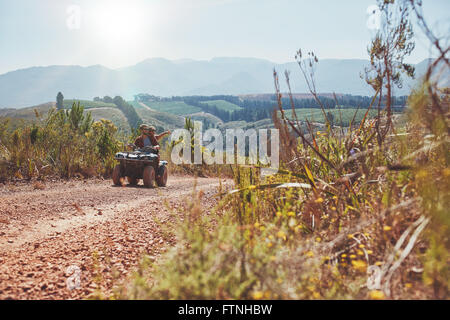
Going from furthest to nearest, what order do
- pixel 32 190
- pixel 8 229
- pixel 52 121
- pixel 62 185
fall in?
pixel 52 121 < pixel 62 185 < pixel 32 190 < pixel 8 229

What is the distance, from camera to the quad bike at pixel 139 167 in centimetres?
706

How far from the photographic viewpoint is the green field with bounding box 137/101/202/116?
454 ft

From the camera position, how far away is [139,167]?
7297 mm

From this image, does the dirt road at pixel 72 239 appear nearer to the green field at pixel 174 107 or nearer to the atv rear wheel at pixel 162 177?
the atv rear wheel at pixel 162 177

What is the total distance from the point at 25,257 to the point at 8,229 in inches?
39.2

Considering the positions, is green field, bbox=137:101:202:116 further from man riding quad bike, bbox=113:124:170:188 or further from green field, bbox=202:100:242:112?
man riding quad bike, bbox=113:124:170:188

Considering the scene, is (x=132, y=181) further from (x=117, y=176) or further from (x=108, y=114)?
(x=108, y=114)

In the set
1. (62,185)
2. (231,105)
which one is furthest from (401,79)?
(231,105)

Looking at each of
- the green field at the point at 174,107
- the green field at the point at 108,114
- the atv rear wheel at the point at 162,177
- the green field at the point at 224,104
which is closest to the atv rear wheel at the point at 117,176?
the atv rear wheel at the point at 162,177

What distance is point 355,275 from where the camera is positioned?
6.41 ft

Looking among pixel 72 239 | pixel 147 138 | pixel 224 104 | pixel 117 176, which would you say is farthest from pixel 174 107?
pixel 72 239

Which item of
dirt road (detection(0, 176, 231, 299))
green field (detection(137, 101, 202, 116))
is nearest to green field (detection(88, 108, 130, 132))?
green field (detection(137, 101, 202, 116))

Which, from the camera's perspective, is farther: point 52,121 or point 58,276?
point 52,121

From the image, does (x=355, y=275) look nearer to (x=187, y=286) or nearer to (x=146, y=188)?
(x=187, y=286)
